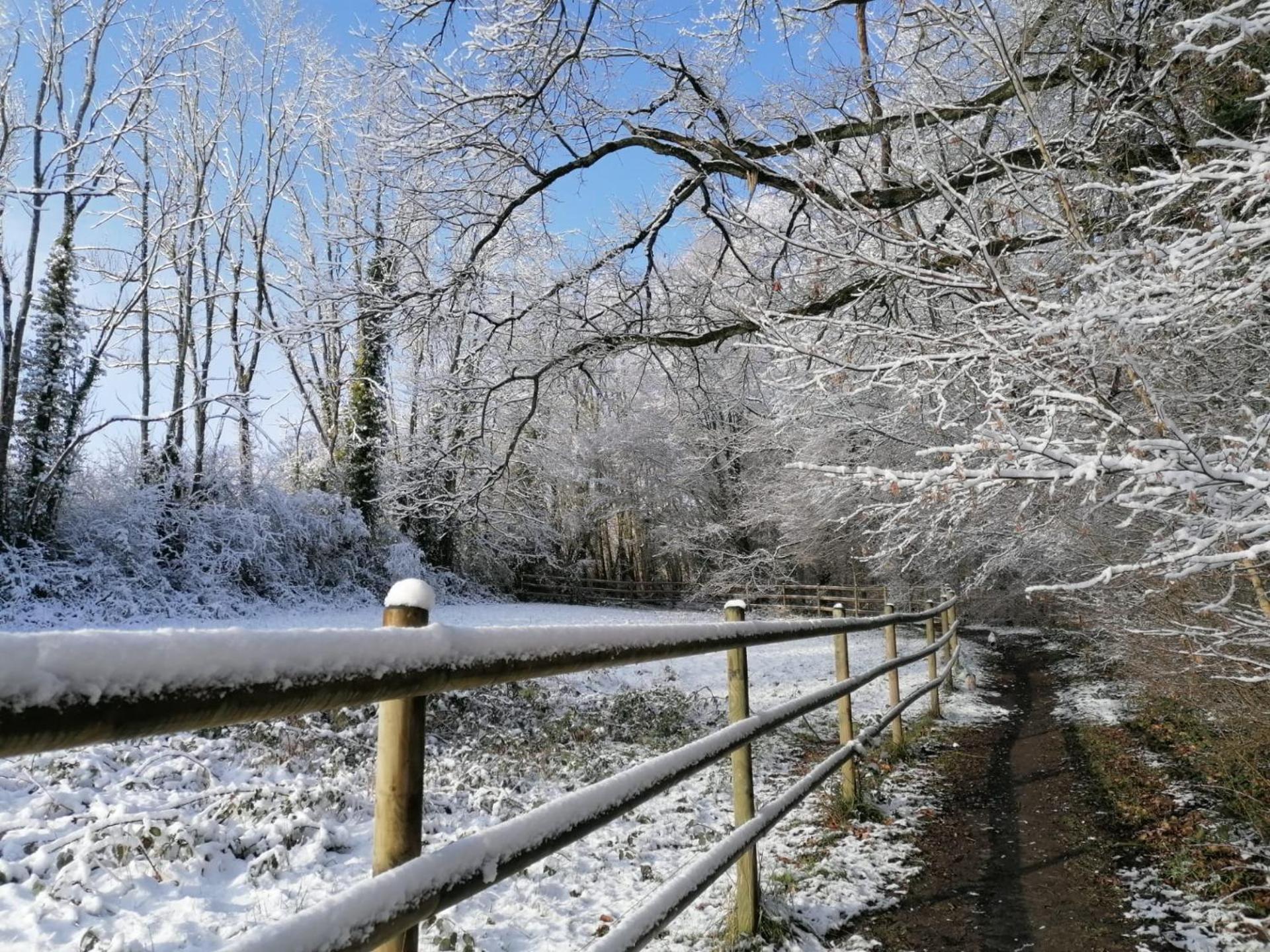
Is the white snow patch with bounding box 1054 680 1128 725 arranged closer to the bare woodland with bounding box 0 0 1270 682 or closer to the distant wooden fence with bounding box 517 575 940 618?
the bare woodland with bounding box 0 0 1270 682

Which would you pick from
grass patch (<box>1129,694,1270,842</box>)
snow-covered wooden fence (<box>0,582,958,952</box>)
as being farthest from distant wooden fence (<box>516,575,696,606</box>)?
snow-covered wooden fence (<box>0,582,958,952</box>)

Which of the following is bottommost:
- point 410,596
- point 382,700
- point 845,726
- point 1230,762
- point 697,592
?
point 1230,762

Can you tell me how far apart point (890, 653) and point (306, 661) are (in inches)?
245

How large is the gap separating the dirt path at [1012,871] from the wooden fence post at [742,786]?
61 cm

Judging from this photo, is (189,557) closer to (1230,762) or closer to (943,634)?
(943,634)

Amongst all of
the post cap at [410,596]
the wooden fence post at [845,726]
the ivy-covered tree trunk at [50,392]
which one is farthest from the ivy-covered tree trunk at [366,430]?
the post cap at [410,596]

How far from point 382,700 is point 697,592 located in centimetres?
2606

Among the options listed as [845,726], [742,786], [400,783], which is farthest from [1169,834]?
[400,783]

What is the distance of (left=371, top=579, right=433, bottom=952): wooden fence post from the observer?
1198 millimetres

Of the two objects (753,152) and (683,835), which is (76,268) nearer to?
(753,152)

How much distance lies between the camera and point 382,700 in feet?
3.59

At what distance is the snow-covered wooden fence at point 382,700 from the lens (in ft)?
2.25

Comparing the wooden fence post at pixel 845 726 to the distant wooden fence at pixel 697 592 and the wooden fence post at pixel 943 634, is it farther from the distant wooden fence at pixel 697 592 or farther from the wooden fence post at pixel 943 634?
the distant wooden fence at pixel 697 592

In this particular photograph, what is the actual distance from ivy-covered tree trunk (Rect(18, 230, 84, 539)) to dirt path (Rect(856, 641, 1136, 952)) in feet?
50.2
